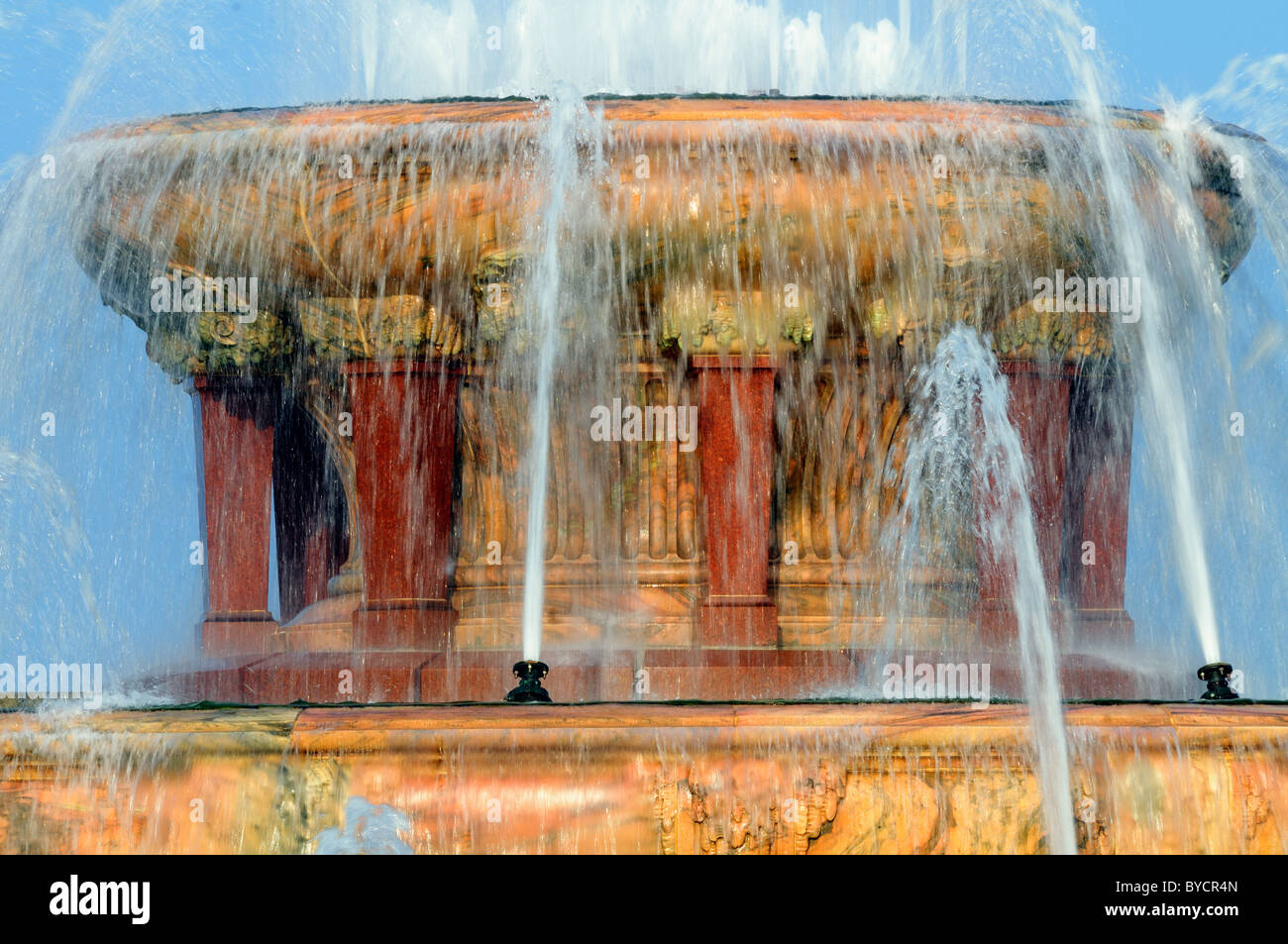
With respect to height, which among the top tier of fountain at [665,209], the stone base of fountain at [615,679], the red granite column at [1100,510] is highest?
the top tier of fountain at [665,209]

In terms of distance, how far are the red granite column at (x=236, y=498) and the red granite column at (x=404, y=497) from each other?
84 centimetres

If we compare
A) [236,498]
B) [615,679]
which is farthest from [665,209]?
[236,498]

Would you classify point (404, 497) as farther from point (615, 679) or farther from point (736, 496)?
point (736, 496)

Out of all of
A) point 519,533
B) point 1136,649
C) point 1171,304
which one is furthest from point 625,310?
point 1136,649

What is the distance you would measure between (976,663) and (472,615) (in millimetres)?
2795

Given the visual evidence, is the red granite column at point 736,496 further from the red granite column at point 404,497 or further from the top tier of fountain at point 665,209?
the red granite column at point 404,497

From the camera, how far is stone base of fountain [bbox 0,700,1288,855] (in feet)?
16.6

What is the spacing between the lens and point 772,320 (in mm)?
7645

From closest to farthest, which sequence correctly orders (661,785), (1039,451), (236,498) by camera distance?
(661,785)
(1039,451)
(236,498)

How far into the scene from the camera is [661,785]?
5066 millimetres

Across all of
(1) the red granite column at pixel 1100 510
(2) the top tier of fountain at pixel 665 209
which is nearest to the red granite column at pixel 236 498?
(2) the top tier of fountain at pixel 665 209

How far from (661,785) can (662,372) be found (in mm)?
3435

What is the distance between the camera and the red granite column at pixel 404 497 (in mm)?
7578
